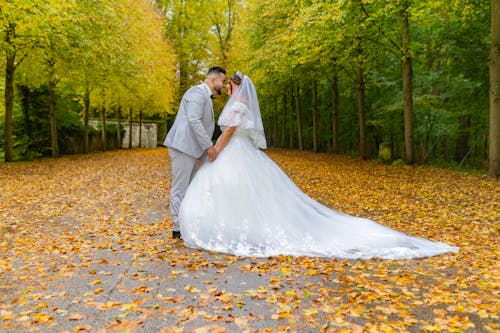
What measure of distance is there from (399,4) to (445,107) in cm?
638

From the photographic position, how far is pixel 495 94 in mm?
11922

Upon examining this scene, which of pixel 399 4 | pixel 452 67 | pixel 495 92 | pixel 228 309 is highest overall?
pixel 399 4

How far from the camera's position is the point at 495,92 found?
11922mm

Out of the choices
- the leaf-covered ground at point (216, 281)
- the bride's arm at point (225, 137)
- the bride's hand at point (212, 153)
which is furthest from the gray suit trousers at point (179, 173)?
the leaf-covered ground at point (216, 281)

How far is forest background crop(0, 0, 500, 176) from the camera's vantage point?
43.9 feet

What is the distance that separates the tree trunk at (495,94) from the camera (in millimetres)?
11852

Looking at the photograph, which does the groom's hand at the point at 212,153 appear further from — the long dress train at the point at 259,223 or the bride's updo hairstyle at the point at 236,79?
the bride's updo hairstyle at the point at 236,79

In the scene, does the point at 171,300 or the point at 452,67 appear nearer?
the point at 171,300

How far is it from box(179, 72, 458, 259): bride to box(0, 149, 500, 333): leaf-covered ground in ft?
0.77

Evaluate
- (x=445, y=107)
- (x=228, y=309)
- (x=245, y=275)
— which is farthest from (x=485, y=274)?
(x=445, y=107)

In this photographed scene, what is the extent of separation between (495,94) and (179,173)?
10.4 meters

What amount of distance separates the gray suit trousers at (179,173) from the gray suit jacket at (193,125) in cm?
14

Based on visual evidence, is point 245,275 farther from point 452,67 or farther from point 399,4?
point 452,67

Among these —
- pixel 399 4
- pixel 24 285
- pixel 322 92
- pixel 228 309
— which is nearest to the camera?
pixel 228 309
